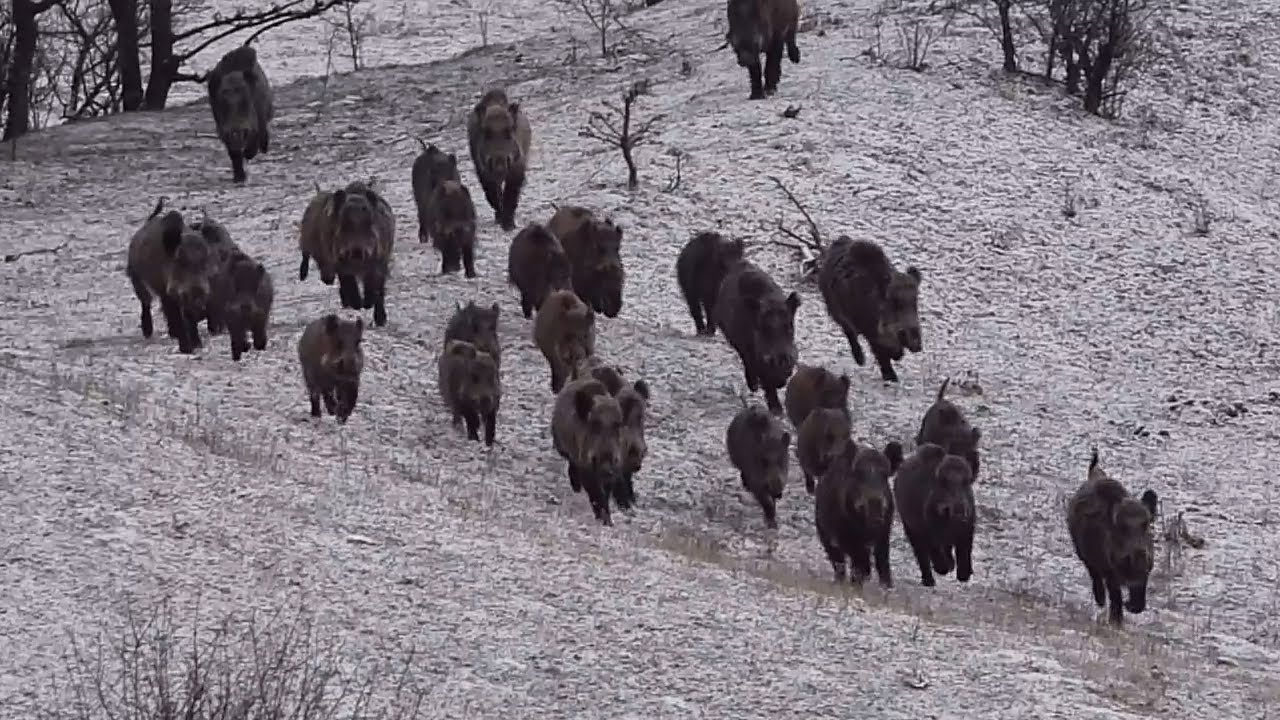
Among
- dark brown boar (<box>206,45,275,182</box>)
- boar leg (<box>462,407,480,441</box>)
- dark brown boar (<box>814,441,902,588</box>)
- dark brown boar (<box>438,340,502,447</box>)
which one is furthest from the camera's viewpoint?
dark brown boar (<box>206,45,275,182</box>)

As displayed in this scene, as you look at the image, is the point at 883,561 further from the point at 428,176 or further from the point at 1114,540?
the point at 428,176

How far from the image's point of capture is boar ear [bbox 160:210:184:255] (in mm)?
16297

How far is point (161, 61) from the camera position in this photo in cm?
3034

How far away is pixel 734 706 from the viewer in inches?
383

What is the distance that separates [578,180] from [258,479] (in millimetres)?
10783

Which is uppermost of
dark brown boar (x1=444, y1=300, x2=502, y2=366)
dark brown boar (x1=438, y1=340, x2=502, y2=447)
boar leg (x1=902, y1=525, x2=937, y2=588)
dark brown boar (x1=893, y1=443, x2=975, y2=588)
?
dark brown boar (x1=444, y1=300, x2=502, y2=366)

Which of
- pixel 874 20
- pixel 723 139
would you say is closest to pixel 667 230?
pixel 723 139

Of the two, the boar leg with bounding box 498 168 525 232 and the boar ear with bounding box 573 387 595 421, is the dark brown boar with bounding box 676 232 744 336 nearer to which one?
the boar leg with bounding box 498 168 525 232

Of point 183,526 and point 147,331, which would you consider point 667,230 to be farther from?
point 183,526

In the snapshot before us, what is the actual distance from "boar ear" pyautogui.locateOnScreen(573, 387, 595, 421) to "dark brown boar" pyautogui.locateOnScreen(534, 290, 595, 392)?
7.00 ft

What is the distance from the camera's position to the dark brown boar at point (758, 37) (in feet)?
82.2

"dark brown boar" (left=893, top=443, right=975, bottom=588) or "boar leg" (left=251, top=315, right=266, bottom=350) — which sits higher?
"boar leg" (left=251, top=315, right=266, bottom=350)

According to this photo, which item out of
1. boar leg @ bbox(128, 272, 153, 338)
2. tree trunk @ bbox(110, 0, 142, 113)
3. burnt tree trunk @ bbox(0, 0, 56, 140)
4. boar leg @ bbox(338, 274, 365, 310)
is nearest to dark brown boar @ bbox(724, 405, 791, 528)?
boar leg @ bbox(338, 274, 365, 310)

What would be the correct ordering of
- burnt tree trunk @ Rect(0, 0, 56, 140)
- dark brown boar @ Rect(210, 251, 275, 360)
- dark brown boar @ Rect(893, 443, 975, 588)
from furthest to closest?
burnt tree trunk @ Rect(0, 0, 56, 140), dark brown boar @ Rect(210, 251, 275, 360), dark brown boar @ Rect(893, 443, 975, 588)
